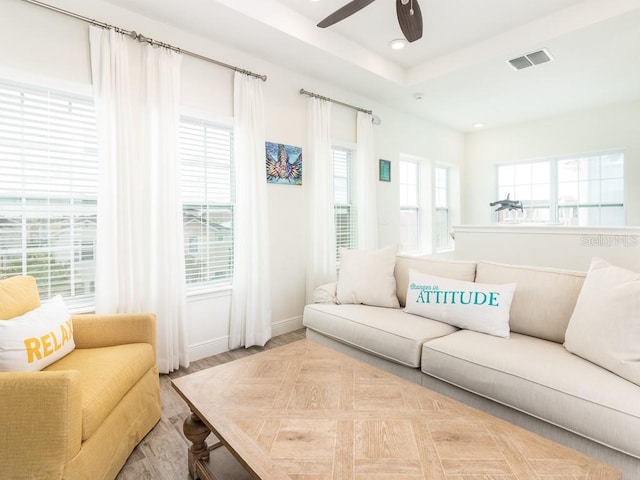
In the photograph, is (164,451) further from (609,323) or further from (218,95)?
(218,95)

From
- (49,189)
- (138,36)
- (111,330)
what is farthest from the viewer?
(138,36)

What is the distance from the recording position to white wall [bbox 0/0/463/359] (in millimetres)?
2252

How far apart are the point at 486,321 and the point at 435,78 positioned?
293 cm

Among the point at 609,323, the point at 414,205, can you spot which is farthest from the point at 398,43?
the point at 609,323

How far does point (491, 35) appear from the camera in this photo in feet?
11.1

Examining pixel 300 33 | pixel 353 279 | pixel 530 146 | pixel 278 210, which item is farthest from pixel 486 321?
pixel 530 146

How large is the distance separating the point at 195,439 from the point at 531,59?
4192mm

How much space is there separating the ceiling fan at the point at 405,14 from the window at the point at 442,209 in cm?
378

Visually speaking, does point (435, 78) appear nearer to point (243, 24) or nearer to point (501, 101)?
point (501, 101)

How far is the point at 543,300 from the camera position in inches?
83.1

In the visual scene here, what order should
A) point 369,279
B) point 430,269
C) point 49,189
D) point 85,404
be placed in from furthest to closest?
point 369,279 → point 430,269 → point 49,189 → point 85,404

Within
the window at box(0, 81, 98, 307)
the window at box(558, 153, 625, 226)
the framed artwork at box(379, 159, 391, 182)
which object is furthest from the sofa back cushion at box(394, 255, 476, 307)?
the window at box(558, 153, 625, 226)

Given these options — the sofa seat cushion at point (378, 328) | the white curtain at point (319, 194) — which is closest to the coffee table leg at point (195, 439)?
the sofa seat cushion at point (378, 328)

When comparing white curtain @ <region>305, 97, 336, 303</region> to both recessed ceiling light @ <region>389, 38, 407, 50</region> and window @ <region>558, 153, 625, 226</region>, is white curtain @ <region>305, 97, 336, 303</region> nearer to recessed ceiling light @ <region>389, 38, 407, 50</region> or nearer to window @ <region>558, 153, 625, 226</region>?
recessed ceiling light @ <region>389, 38, 407, 50</region>
